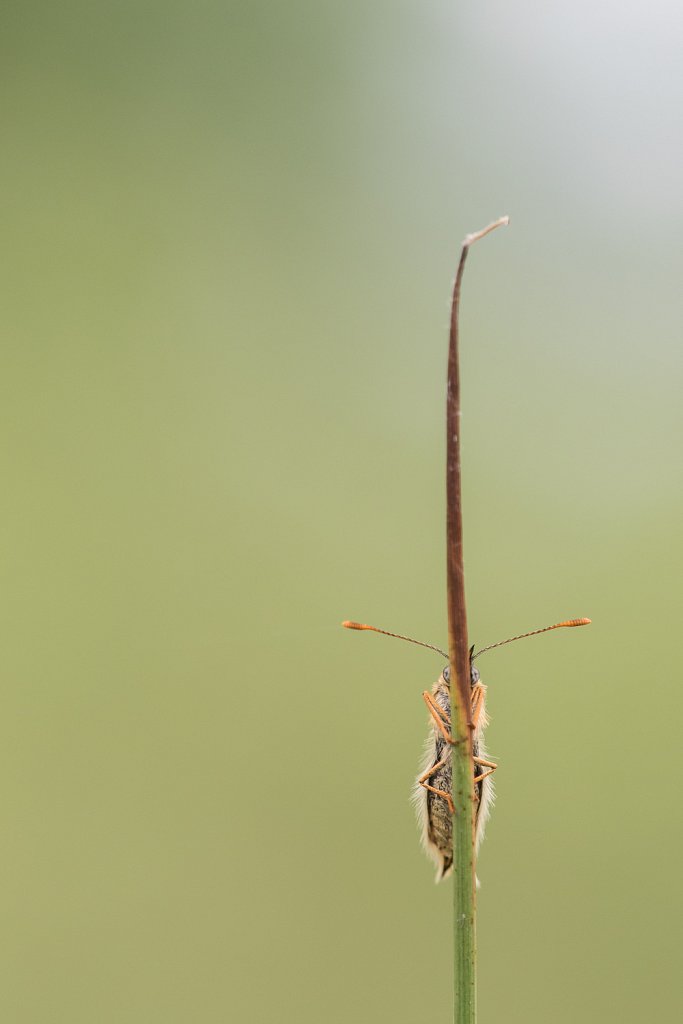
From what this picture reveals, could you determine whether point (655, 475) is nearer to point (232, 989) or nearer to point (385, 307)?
point (385, 307)

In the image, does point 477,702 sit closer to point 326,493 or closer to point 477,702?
point 477,702

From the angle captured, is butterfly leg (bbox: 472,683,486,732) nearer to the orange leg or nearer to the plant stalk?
the orange leg

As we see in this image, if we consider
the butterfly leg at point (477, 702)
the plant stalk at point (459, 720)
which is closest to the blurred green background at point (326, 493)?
the butterfly leg at point (477, 702)

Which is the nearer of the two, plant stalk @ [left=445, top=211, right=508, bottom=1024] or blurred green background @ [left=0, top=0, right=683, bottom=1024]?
plant stalk @ [left=445, top=211, right=508, bottom=1024]

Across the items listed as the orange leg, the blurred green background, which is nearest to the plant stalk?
the orange leg

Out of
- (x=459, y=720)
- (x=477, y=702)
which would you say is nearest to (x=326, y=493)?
(x=477, y=702)

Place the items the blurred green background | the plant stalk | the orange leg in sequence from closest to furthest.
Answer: the plant stalk → the orange leg → the blurred green background
